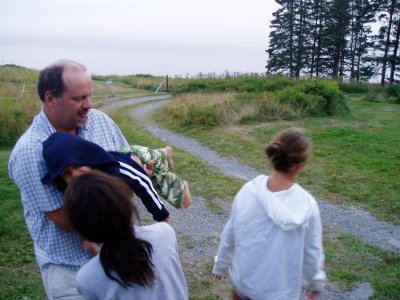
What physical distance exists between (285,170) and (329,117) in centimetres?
1397

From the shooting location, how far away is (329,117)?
1523 cm

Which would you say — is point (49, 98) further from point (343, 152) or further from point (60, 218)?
point (343, 152)

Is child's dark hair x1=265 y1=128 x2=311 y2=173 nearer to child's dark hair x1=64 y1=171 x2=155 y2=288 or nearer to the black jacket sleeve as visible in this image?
the black jacket sleeve

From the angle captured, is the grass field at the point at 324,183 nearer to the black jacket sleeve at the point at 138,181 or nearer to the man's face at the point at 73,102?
the black jacket sleeve at the point at 138,181

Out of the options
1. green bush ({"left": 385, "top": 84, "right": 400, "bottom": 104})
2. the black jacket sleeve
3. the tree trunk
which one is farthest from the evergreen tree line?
the black jacket sleeve

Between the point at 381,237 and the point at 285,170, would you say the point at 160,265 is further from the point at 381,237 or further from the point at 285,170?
the point at 381,237

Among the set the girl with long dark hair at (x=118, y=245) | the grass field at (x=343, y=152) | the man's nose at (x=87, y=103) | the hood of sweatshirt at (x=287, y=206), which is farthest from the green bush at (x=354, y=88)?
the girl with long dark hair at (x=118, y=245)

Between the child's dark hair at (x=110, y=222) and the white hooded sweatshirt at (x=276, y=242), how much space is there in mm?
741

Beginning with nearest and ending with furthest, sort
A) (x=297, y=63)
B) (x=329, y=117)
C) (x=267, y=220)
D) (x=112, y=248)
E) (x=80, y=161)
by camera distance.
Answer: (x=112, y=248) → (x=80, y=161) → (x=267, y=220) → (x=329, y=117) → (x=297, y=63)

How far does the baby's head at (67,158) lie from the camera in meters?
1.58

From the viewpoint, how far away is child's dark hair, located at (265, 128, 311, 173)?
6.84 ft

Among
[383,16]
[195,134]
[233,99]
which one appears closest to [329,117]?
[233,99]

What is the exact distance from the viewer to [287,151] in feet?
6.83

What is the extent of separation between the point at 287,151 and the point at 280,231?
422 mm
